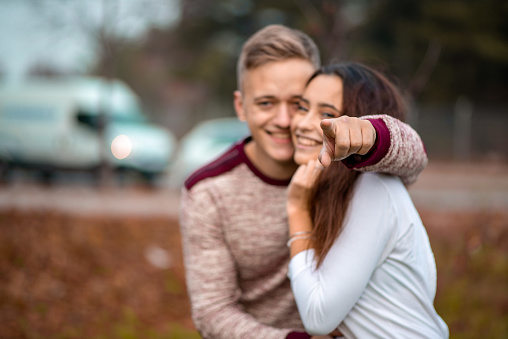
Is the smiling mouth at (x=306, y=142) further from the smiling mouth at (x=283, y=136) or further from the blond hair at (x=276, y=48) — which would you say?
the blond hair at (x=276, y=48)

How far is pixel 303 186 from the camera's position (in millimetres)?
2080

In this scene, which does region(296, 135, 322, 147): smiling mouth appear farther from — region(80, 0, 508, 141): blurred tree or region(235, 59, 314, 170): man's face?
region(80, 0, 508, 141): blurred tree

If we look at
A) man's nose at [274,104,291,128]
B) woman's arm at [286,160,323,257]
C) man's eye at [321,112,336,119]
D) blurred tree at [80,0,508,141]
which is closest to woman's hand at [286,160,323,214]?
woman's arm at [286,160,323,257]

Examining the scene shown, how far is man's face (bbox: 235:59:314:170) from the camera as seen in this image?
2.40m

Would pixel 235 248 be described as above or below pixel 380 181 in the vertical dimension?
below

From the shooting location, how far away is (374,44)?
21.5 m

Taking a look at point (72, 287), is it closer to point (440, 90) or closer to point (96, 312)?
point (96, 312)

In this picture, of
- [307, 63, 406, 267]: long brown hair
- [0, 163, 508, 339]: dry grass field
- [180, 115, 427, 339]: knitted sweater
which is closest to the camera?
[307, 63, 406, 267]: long brown hair

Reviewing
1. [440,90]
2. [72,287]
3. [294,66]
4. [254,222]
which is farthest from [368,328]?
[440,90]

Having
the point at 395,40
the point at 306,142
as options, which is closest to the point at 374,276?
the point at 306,142

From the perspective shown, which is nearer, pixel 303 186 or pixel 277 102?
pixel 303 186

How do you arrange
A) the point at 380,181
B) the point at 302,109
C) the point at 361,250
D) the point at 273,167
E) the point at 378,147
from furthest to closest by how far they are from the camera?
the point at 273,167
the point at 302,109
the point at 380,181
the point at 361,250
the point at 378,147

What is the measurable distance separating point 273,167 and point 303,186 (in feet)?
1.48

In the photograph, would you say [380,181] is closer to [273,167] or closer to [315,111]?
[315,111]
